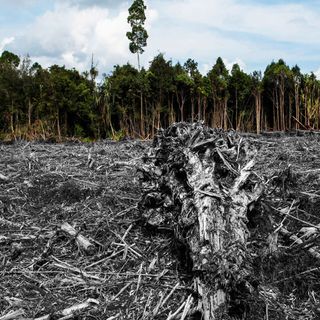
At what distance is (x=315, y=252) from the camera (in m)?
2.96

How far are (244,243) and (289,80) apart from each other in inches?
615

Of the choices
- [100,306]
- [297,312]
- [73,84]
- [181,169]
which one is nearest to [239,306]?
[297,312]

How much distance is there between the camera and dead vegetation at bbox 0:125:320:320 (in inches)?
95.9

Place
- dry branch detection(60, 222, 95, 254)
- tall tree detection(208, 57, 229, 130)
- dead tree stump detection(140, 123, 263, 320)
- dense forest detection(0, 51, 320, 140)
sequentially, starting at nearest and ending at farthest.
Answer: dead tree stump detection(140, 123, 263, 320) → dry branch detection(60, 222, 95, 254) → dense forest detection(0, 51, 320, 140) → tall tree detection(208, 57, 229, 130)

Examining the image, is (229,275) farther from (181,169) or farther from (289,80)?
(289,80)

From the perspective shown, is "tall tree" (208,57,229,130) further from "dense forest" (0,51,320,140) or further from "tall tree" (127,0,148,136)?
"tall tree" (127,0,148,136)

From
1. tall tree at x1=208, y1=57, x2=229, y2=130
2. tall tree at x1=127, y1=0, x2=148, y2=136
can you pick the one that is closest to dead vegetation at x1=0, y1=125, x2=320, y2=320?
tall tree at x1=208, y1=57, x2=229, y2=130

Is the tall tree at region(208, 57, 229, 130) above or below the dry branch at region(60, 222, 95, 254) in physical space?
above

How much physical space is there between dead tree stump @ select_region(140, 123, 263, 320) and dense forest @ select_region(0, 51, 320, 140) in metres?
11.6

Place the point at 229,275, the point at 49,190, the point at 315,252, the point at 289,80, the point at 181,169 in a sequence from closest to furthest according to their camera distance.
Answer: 1. the point at 229,275
2. the point at 315,252
3. the point at 181,169
4. the point at 49,190
5. the point at 289,80

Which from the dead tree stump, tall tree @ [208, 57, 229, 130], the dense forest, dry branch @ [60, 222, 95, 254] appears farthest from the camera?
tall tree @ [208, 57, 229, 130]

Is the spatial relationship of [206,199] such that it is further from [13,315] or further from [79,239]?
[13,315]

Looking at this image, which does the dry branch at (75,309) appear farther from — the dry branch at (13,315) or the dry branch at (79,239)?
the dry branch at (79,239)

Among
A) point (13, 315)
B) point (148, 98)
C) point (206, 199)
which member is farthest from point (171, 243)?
point (148, 98)
